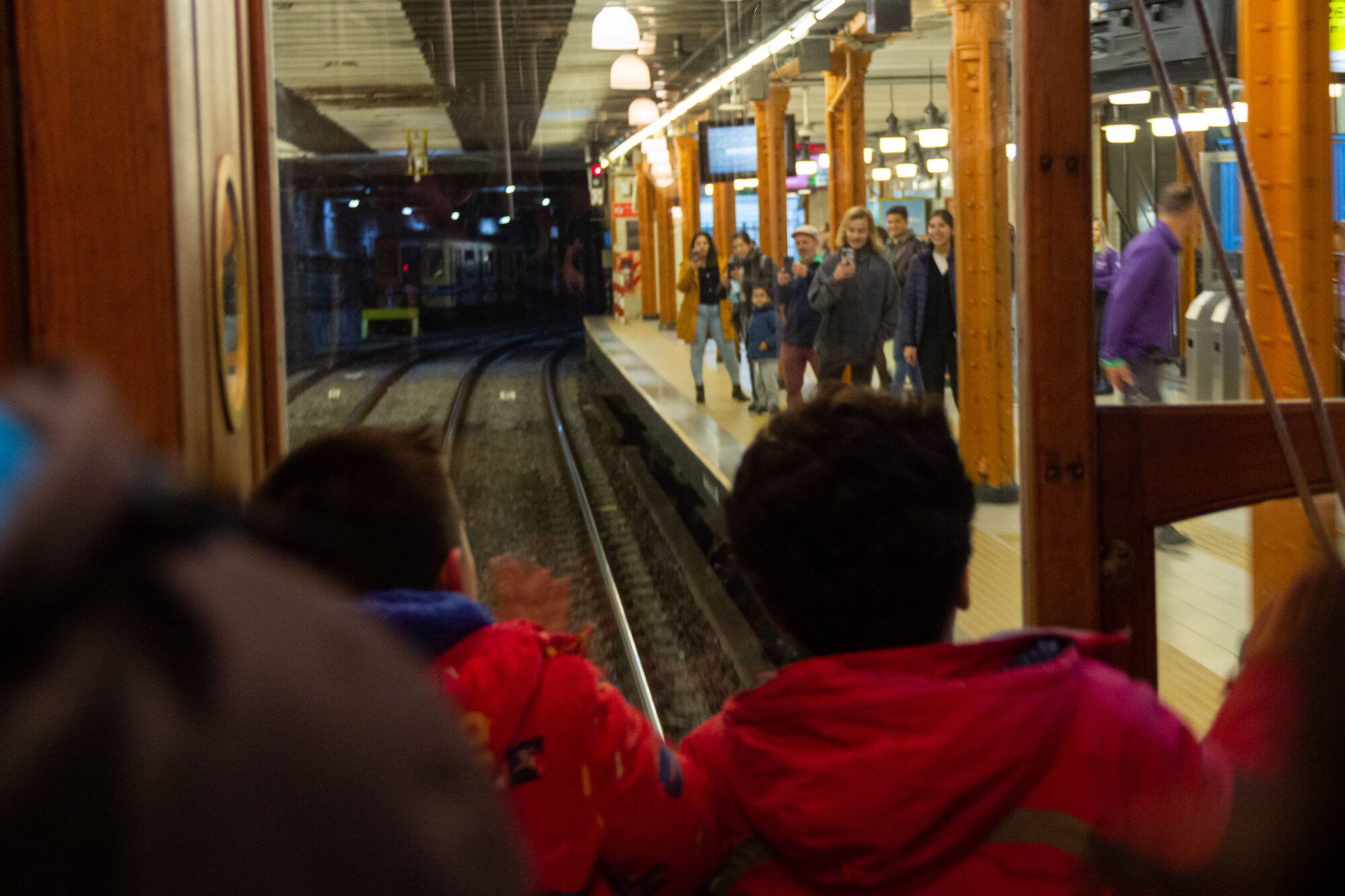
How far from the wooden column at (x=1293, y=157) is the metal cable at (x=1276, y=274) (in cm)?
60

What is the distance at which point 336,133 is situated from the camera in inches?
294

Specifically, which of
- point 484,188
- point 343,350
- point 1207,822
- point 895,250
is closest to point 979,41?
point 895,250

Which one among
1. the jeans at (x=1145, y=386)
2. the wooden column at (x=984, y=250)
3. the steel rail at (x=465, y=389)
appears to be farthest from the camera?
the steel rail at (x=465, y=389)

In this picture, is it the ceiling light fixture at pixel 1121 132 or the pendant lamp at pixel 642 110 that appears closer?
the ceiling light fixture at pixel 1121 132

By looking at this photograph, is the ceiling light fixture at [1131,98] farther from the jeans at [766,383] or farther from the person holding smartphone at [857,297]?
the jeans at [766,383]

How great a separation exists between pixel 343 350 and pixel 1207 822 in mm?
15138

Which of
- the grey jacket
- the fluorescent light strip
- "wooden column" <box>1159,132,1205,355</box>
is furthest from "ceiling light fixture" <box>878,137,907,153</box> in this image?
"wooden column" <box>1159,132,1205,355</box>

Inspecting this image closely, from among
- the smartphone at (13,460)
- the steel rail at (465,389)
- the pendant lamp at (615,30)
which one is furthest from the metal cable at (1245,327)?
the pendant lamp at (615,30)

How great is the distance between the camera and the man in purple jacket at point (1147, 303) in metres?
2.06

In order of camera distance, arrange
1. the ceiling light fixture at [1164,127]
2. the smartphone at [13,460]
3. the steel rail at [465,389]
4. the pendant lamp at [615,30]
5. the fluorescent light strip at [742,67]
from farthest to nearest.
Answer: the steel rail at [465,389] → the fluorescent light strip at [742,67] → the pendant lamp at [615,30] → the ceiling light fixture at [1164,127] → the smartphone at [13,460]

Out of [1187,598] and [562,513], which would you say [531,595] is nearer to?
[1187,598]

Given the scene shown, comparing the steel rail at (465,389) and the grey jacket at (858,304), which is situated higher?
the grey jacket at (858,304)

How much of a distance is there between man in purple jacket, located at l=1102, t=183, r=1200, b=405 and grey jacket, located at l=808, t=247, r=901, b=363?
4844 mm

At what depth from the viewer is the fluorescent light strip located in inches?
346
